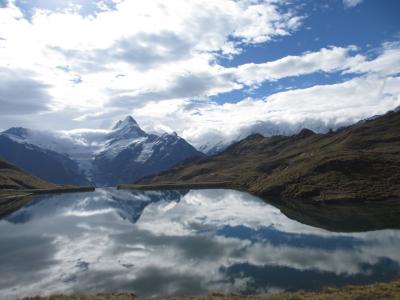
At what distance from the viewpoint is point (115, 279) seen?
56219 millimetres

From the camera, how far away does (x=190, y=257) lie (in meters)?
68.6

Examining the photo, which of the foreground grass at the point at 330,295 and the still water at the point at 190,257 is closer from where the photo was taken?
the foreground grass at the point at 330,295

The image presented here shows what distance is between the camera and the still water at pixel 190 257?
52.5m

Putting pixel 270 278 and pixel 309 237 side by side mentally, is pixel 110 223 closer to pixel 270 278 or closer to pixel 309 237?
pixel 309 237

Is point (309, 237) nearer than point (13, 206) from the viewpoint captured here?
Yes

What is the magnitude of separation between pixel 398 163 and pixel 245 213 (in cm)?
7537

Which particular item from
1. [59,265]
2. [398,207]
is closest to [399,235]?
[398,207]

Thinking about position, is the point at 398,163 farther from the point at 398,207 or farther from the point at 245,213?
the point at 245,213

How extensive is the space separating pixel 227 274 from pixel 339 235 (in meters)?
38.2

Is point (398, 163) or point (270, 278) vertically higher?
point (398, 163)

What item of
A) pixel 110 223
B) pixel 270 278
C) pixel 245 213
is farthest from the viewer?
pixel 245 213

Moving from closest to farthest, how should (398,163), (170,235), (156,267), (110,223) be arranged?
(156,267)
(170,235)
(110,223)
(398,163)

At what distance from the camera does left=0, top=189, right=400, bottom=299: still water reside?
2067 inches

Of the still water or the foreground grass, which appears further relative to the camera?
the still water
